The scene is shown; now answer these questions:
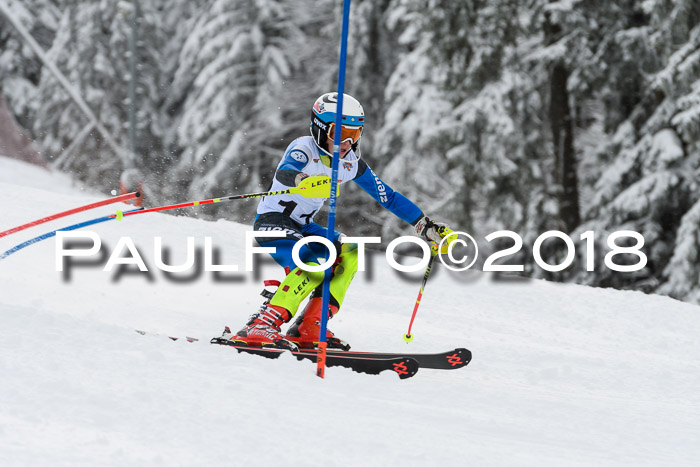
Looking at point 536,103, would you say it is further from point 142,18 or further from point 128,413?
point 142,18

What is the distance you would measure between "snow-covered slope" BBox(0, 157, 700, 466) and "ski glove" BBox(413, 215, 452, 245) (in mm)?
799

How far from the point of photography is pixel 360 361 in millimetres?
4297

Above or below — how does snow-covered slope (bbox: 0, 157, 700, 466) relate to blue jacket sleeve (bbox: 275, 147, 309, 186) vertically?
below

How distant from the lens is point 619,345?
21.8 ft

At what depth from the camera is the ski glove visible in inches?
184

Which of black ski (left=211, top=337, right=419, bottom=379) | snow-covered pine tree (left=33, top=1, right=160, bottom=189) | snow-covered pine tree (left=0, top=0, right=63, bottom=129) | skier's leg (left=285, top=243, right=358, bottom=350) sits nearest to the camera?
black ski (left=211, top=337, right=419, bottom=379)

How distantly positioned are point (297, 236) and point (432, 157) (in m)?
12.3

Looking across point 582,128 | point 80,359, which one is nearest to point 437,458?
point 80,359

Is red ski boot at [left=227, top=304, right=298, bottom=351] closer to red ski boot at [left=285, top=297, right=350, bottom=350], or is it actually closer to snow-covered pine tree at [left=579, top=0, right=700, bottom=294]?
red ski boot at [left=285, top=297, right=350, bottom=350]

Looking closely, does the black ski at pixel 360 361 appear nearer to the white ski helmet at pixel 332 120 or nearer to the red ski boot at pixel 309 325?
the red ski boot at pixel 309 325

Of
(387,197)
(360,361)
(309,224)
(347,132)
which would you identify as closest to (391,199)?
(387,197)

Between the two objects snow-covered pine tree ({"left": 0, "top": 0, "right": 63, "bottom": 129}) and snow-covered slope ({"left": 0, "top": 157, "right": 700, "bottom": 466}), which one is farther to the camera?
snow-covered pine tree ({"left": 0, "top": 0, "right": 63, "bottom": 129})

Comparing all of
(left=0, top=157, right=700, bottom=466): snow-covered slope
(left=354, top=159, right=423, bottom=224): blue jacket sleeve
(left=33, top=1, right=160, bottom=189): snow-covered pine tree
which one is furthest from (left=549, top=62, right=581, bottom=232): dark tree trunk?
(left=33, top=1, right=160, bottom=189): snow-covered pine tree

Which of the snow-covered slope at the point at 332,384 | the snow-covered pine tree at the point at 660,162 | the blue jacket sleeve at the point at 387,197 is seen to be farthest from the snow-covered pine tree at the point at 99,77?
the blue jacket sleeve at the point at 387,197
